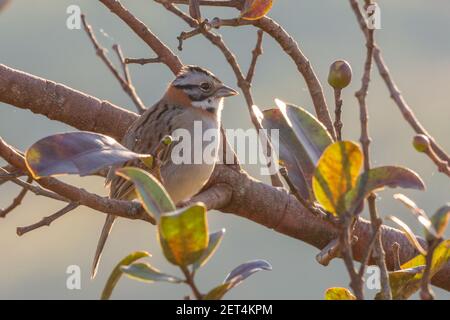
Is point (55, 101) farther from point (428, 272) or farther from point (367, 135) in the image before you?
point (428, 272)

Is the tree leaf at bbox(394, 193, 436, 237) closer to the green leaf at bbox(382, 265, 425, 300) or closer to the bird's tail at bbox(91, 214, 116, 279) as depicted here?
the green leaf at bbox(382, 265, 425, 300)

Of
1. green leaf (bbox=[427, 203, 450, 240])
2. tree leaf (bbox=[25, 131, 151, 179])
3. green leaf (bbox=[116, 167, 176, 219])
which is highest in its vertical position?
tree leaf (bbox=[25, 131, 151, 179])

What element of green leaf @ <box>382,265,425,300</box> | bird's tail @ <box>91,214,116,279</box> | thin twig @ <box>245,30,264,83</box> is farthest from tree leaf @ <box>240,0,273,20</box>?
bird's tail @ <box>91,214,116,279</box>

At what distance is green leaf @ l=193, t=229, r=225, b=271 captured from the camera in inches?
53.2

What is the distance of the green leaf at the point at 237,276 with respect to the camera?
4.58 feet

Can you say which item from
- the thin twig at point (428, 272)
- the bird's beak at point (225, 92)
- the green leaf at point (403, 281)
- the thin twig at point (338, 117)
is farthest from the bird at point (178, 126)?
the thin twig at point (428, 272)

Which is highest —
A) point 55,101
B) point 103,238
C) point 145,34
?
point 145,34

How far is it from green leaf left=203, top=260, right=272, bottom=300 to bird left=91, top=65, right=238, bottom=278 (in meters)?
2.14

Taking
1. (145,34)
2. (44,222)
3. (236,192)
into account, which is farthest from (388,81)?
(145,34)

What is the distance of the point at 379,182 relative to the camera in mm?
1446

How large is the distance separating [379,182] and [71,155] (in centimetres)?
55

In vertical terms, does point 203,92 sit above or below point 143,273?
above
